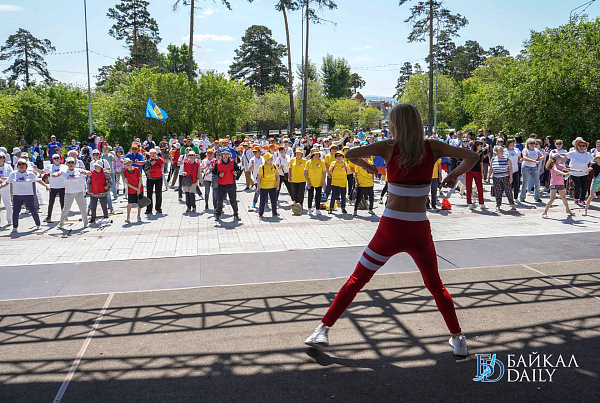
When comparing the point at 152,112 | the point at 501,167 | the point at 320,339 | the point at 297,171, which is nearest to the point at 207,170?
the point at 297,171

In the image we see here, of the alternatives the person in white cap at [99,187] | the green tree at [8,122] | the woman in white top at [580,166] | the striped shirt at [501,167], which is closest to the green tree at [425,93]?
the green tree at [8,122]

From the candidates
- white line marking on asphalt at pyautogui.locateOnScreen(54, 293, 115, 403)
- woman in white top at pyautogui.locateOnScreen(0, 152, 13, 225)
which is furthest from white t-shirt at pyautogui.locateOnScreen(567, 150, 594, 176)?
woman in white top at pyautogui.locateOnScreen(0, 152, 13, 225)

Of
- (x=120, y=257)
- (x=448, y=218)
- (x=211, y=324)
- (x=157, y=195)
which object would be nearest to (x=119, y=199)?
(x=157, y=195)

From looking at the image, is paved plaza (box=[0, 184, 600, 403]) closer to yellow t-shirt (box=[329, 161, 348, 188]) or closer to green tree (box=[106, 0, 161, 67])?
yellow t-shirt (box=[329, 161, 348, 188])

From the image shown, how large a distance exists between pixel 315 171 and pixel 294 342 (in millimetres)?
8050

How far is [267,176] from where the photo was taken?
38.4 ft

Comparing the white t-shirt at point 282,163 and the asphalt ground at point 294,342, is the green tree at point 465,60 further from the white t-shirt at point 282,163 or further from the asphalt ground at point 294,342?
the asphalt ground at point 294,342

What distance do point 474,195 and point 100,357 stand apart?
10.9 meters

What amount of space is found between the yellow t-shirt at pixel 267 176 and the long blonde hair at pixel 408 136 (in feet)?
26.5

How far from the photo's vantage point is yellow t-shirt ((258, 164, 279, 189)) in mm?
11666

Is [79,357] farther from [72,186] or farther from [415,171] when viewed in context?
[72,186]

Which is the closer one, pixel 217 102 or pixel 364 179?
pixel 364 179

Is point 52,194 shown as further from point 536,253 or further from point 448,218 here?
point 536,253

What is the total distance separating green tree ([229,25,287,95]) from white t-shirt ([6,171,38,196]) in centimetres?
6191
